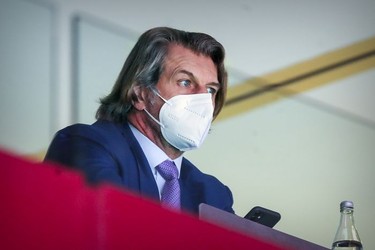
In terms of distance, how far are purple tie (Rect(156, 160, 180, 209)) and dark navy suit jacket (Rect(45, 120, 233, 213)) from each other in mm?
20

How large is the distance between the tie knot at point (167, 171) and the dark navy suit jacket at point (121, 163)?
0.03 meters

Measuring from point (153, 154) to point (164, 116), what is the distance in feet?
0.29

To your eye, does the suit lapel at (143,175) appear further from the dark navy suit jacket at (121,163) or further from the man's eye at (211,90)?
the man's eye at (211,90)

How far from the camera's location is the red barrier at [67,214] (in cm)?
97

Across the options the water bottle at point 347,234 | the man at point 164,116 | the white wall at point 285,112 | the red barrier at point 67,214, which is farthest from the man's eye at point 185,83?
the red barrier at point 67,214

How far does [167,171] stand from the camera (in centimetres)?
182

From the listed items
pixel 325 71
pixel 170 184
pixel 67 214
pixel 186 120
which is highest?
pixel 325 71

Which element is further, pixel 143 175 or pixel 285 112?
pixel 285 112

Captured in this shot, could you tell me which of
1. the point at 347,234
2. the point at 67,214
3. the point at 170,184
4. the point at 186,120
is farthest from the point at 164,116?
the point at 67,214

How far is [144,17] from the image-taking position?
2.52 meters

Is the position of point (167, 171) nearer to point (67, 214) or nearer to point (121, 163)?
point (121, 163)

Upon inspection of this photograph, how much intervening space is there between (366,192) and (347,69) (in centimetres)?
59

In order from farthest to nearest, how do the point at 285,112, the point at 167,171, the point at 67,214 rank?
the point at 285,112
the point at 167,171
the point at 67,214

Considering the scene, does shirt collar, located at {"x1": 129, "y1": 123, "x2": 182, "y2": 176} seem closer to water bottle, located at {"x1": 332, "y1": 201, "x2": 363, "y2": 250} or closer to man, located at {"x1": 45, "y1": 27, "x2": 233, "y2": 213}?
man, located at {"x1": 45, "y1": 27, "x2": 233, "y2": 213}
